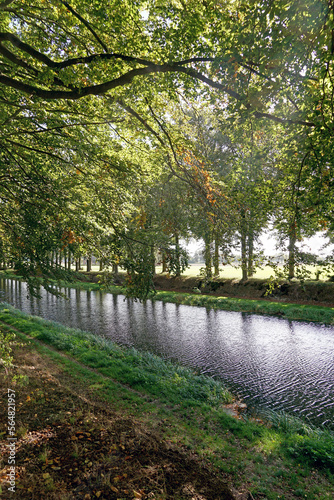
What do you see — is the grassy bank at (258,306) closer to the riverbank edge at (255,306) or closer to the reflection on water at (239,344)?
the riverbank edge at (255,306)

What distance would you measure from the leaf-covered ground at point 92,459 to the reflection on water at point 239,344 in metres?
2.77

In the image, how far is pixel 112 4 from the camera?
461 centimetres

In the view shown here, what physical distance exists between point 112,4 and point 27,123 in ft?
13.1

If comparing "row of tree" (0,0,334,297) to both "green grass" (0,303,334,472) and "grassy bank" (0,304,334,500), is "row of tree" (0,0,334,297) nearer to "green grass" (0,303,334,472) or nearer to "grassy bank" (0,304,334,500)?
"grassy bank" (0,304,334,500)

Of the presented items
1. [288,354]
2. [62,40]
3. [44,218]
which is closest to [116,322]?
[288,354]

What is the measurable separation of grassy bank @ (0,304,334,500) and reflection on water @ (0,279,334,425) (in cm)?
153

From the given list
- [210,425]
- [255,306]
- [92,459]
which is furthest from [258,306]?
[92,459]

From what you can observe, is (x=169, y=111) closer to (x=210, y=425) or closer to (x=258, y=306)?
(x=210, y=425)

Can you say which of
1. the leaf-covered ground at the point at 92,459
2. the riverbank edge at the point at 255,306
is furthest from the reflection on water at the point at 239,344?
the leaf-covered ground at the point at 92,459

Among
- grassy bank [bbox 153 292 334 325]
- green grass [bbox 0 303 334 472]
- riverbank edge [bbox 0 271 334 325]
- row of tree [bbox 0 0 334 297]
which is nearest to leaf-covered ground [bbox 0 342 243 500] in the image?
green grass [bbox 0 303 334 472]

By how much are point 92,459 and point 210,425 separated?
3116 mm

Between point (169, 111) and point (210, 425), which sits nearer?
point (210, 425)

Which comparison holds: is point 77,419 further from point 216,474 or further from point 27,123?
point 27,123

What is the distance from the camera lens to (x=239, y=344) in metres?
14.4
